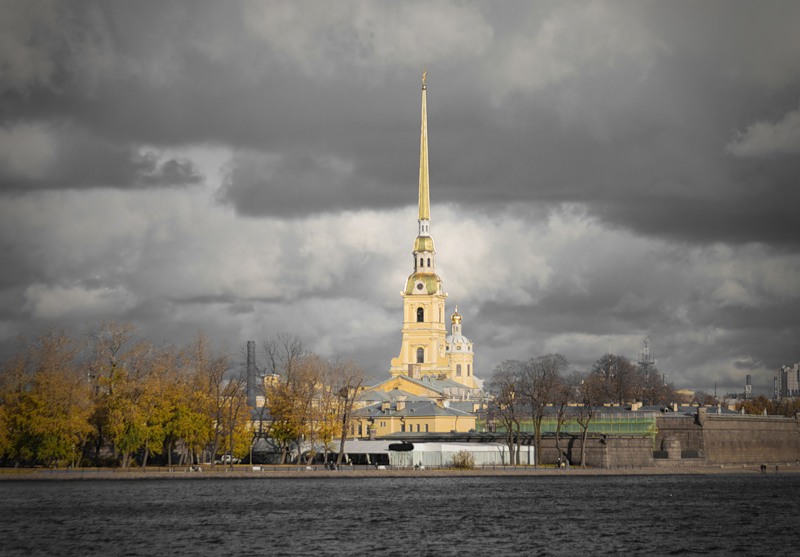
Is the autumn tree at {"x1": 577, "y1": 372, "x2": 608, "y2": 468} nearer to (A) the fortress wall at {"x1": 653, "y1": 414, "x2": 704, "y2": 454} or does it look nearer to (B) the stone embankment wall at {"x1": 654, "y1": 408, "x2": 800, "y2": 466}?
(A) the fortress wall at {"x1": 653, "y1": 414, "x2": 704, "y2": 454}

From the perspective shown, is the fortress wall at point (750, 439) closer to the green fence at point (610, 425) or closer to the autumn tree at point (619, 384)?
the green fence at point (610, 425)

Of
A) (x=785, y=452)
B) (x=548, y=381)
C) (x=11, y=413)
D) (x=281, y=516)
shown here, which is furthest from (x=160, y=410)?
(x=785, y=452)

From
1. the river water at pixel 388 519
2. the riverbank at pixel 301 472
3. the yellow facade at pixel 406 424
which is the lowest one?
the river water at pixel 388 519

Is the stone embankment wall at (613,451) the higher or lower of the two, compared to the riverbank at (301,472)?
higher

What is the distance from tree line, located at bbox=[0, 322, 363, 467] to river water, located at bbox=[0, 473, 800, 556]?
401cm

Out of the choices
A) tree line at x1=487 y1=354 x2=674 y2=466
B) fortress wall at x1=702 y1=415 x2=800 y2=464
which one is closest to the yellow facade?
tree line at x1=487 y1=354 x2=674 y2=466

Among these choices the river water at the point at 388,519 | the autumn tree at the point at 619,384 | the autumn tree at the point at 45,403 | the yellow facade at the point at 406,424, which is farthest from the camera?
the autumn tree at the point at 619,384

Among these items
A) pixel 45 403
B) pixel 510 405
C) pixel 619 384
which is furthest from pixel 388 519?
pixel 619 384

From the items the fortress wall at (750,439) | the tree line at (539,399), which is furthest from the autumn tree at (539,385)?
the fortress wall at (750,439)

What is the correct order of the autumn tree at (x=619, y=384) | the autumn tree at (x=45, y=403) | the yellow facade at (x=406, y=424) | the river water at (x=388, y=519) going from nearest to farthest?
the river water at (x=388, y=519)
the autumn tree at (x=45, y=403)
the yellow facade at (x=406, y=424)
the autumn tree at (x=619, y=384)

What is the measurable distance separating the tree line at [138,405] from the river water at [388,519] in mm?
4010

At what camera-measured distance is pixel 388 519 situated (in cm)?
7538

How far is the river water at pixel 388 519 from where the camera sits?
6172 cm

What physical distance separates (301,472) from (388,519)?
1688 inches
